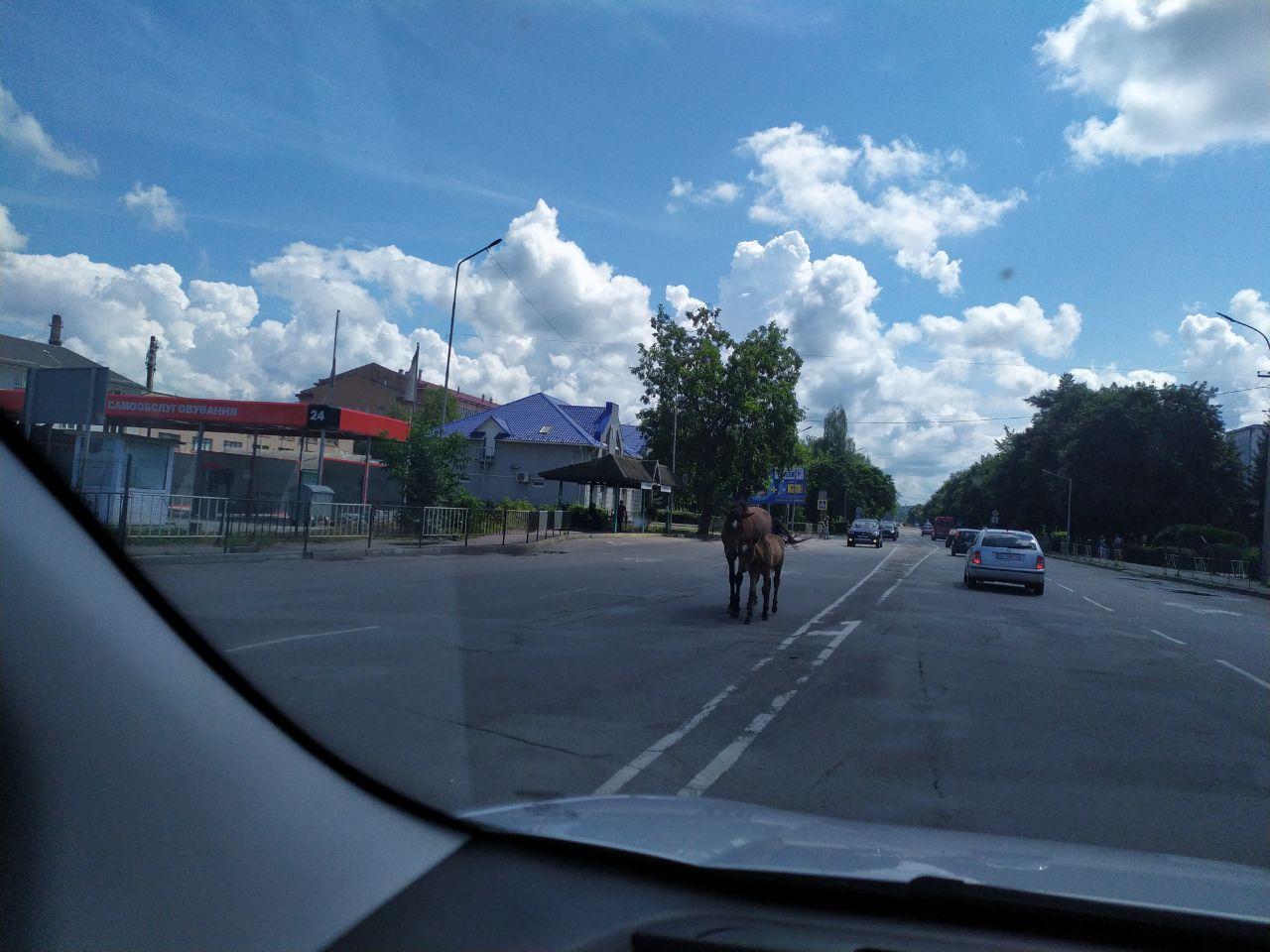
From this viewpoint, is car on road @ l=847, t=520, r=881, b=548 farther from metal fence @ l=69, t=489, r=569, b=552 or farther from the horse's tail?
the horse's tail

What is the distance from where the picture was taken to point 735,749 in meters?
6.16

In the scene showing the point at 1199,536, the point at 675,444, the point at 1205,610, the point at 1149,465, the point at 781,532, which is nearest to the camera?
the point at 781,532

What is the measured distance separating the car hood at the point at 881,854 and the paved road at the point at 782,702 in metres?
1.11

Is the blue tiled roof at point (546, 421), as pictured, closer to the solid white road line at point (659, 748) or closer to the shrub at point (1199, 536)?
the shrub at point (1199, 536)

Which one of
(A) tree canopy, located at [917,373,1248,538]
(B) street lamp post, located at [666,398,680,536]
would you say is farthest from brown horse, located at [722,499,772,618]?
(A) tree canopy, located at [917,373,1248,538]

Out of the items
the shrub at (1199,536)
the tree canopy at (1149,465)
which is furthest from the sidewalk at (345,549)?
the tree canopy at (1149,465)

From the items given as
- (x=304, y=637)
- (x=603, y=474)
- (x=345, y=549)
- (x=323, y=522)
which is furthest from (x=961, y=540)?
(x=304, y=637)

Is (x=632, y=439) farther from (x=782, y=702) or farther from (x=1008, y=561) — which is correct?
(x=782, y=702)

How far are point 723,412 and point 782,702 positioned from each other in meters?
46.7

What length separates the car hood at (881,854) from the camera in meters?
2.49

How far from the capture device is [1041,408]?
84562 millimetres

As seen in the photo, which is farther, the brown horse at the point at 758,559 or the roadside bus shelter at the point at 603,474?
the roadside bus shelter at the point at 603,474

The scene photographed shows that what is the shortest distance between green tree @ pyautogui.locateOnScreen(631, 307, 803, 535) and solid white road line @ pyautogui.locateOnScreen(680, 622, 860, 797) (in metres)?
44.4

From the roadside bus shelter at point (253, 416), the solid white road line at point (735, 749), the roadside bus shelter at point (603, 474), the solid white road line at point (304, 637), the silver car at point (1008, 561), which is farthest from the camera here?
the roadside bus shelter at point (603, 474)
